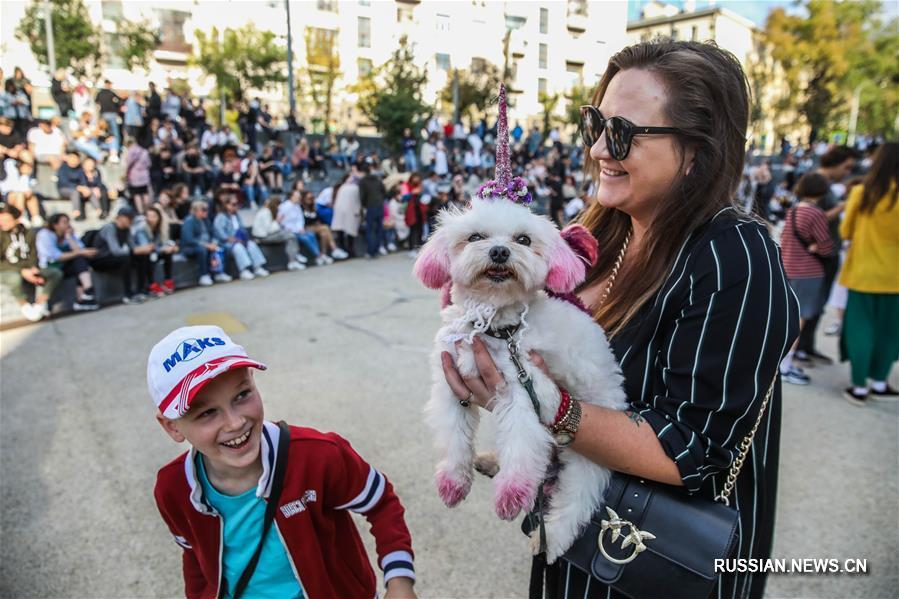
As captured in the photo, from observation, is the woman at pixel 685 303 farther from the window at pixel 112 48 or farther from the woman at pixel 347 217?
the window at pixel 112 48

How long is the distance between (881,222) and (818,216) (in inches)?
21.2

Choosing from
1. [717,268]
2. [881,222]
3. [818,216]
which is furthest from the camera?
[818,216]

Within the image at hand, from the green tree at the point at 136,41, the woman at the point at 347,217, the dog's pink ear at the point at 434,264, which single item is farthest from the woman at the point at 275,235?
the green tree at the point at 136,41

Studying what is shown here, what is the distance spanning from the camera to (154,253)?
9.10 meters

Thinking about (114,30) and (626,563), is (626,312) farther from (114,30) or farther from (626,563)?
(114,30)

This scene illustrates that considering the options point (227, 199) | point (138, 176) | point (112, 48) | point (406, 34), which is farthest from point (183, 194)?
point (112, 48)

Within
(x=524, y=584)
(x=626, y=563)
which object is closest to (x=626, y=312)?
(x=626, y=563)

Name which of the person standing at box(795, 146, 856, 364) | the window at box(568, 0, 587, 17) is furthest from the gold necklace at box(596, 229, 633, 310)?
the person standing at box(795, 146, 856, 364)

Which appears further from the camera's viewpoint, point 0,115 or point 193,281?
point 0,115

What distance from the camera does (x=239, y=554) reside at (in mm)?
1772

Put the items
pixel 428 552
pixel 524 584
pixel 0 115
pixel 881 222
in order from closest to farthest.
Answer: pixel 524 584
pixel 428 552
pixel 881 222
pixel 0 115

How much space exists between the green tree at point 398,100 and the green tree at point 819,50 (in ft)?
107

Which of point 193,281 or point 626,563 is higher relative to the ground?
point 626,563

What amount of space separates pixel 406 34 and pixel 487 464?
18.9m
